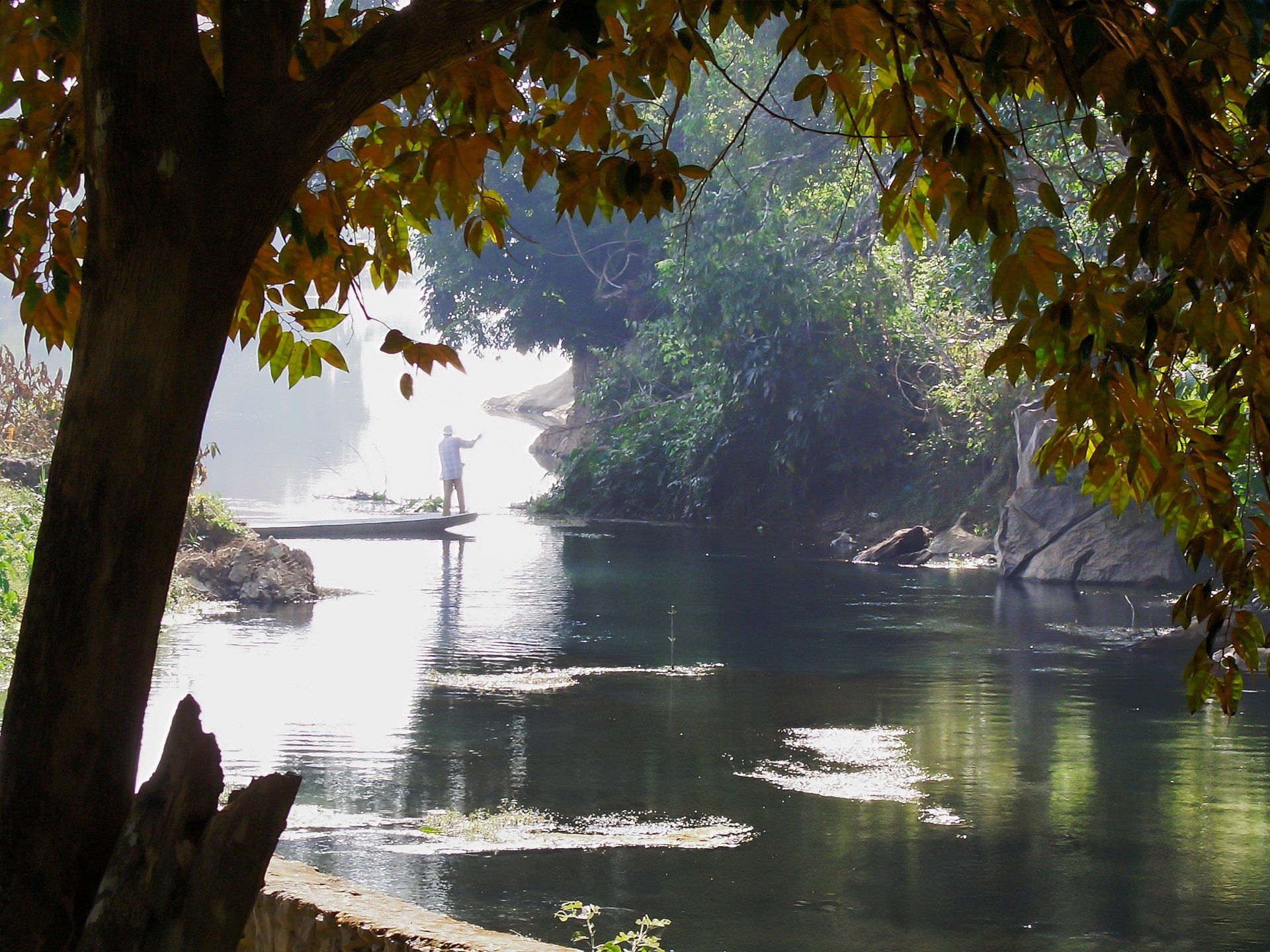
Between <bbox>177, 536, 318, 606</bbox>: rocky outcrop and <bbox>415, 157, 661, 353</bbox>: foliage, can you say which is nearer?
<bbox>177, 536, 318, 606</bbox>: rocky outcrop

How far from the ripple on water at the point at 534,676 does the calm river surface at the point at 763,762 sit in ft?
0.11

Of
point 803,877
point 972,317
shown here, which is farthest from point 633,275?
point 803,877

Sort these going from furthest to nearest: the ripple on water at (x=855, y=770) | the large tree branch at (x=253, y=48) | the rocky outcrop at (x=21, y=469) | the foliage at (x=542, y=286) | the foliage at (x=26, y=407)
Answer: the foliage at (x=542, y=286)
the foliage at (x=26, y=407)
the rocky outcrop at (x=21, y=469)
the ripple on water at (x=855, y=770)
the large tree branch at (x=253, y=48)

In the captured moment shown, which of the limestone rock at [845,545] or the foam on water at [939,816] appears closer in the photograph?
the foam on water at [939,816]

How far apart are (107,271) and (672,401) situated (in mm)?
23305

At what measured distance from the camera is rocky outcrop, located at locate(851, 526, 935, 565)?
18094 mm

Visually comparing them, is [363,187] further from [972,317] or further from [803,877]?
[972,317]

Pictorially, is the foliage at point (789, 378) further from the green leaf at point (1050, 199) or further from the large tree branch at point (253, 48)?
the large tree branch at point (253, 48)

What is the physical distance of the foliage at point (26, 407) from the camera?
14.1 meters

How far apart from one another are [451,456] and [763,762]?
14366 mm

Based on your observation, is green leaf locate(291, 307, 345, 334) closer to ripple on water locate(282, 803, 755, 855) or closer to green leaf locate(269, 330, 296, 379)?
green leaf locate(269, 330, 296, 379)

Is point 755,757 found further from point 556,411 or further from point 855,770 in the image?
point 556,411

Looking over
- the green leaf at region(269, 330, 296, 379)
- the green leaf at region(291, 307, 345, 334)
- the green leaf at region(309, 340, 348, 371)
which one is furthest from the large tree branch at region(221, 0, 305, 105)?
the green leaf at region(269, 330, 296, 379)

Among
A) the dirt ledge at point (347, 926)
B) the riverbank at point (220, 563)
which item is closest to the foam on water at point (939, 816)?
the dirt ledge at point (347, 926)
